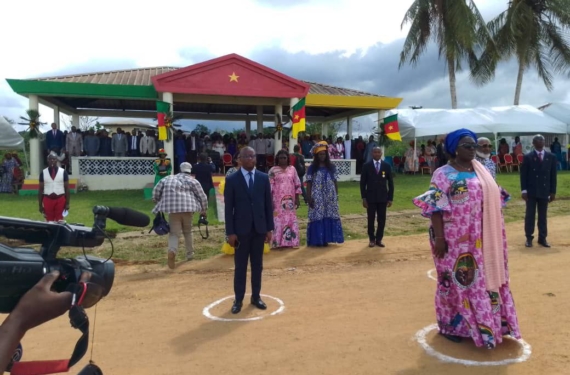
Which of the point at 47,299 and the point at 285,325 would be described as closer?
the point at 47,299

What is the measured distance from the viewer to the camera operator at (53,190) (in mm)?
8039

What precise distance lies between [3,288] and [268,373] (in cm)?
233

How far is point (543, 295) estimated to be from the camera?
520cm

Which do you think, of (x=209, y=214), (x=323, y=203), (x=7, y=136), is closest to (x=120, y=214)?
(x=323, y=203)

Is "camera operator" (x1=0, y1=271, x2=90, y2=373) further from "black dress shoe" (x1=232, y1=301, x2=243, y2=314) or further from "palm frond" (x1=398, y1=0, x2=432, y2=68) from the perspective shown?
"palm frond" (x1=398, y1=0, x2=432, y2=68)

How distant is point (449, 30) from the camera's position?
23.0m

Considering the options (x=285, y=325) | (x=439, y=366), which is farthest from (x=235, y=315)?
(x=439, y=366)

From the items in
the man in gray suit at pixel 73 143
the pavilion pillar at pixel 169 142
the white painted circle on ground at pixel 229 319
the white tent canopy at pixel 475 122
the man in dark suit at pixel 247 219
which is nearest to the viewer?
the white painted circle on ground at pixel 229 319

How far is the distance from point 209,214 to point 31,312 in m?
9.71

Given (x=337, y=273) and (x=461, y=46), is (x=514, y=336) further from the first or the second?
(x=461, y=46)

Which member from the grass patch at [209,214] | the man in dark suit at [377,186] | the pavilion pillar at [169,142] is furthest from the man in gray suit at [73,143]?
the man in dark suit at [377,186]

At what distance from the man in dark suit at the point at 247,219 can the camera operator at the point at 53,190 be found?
4.42m

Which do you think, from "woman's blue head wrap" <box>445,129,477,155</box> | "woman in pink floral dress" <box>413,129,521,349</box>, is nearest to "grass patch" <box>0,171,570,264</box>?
"woman in pink floral dress" <box>413,129,521,349</box>

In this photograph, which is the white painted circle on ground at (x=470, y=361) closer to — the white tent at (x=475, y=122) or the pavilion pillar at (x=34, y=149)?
the pavilion pillar at (x=34, y=149)
